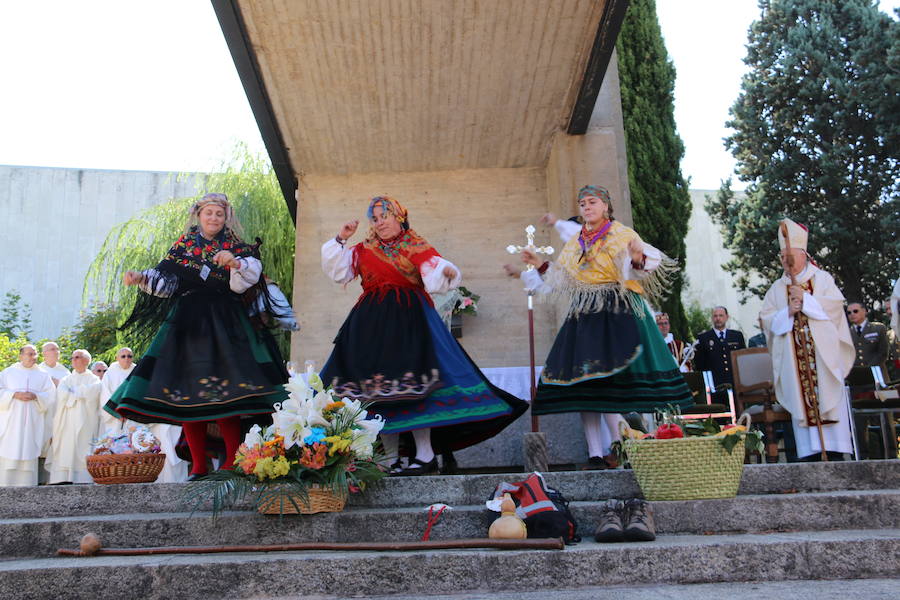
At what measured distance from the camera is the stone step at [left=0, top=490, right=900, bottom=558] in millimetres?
3773

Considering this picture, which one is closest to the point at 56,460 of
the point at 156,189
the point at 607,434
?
the point at 607,434

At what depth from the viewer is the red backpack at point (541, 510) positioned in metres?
3.51

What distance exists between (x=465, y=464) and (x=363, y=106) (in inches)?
163

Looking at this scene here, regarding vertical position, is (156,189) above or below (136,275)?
above

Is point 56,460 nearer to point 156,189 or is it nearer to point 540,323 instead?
point 540,323

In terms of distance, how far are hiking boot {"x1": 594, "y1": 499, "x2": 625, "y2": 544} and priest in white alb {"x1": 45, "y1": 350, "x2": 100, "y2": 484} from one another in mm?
8551

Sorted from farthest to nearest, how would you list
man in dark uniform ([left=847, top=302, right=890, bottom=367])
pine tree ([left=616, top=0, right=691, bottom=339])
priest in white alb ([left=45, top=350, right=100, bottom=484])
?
pine tree ([left=616, top=0, right=691, bottom=339]) → priest in white alb ([left=45, top=350, right=100, bottom=484]) → man in dark uniform ([left=847, top=302, right=890, bottom=367])

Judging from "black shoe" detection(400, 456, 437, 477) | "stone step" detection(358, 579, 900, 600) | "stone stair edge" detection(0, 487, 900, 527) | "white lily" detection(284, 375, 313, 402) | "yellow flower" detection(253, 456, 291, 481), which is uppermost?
"white lily" detection(284, 375, 313, 402)

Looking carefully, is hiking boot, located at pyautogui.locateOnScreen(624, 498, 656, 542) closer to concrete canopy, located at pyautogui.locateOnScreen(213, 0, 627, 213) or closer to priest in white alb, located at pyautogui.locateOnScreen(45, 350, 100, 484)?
concrete canopy, located at pyautogui.locateOnScreen(213, 0, 627, 213)

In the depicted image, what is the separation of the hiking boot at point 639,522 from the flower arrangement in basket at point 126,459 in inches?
118

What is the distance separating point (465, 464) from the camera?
670cm

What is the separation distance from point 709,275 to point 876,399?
2122 cm

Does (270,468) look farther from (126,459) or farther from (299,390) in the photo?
(126,459)

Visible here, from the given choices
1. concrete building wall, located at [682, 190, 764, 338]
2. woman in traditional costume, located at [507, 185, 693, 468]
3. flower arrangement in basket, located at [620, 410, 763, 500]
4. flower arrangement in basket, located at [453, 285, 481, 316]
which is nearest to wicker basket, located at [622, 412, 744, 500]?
flower arrangement in basket, located at [620, 410, 763, 500]
